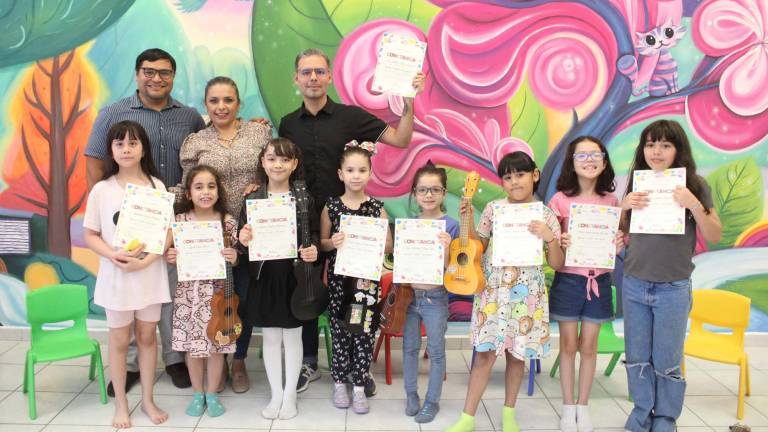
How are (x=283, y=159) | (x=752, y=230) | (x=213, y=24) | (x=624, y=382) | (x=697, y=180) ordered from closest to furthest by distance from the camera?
1. (x=697, y=180)
2. (x=283, y=159)
3. (x=624, y=382)
4. (x=213, y=24)
5. (x=752, y=230)

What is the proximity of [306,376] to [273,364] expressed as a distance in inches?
16.5

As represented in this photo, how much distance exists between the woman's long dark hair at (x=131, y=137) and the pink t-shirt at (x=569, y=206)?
6.62 ft

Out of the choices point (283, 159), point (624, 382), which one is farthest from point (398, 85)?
point (624, 382)

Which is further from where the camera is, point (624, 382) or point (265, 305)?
point (624, 382)

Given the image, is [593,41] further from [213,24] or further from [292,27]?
[213,24]

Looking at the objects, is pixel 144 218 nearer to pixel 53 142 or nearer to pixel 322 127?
pixel 322 127

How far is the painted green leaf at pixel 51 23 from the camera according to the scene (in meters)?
3.79

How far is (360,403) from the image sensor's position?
3.06m

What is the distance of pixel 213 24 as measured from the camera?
377cm

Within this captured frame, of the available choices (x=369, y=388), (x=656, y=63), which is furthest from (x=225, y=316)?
(x=656, y=63)

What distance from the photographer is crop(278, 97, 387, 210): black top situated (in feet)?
10.2

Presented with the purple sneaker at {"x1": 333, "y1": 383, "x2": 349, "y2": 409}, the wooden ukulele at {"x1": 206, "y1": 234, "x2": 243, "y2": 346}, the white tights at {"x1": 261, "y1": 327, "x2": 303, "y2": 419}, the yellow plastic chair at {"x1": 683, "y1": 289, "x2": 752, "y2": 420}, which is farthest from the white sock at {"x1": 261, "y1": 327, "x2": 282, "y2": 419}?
the yellow plastic chair at {"x1": 683, "y1": 289, "x2": 752, "y2": 420}

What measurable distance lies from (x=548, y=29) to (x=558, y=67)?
0.26 metres

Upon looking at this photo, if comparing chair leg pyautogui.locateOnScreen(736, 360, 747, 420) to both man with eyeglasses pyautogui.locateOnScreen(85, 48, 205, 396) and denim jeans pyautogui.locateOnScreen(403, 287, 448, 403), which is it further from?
man with eyeglasses pyautogui.locateOnScreen(85, 48, 205, 396)
